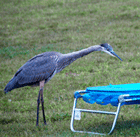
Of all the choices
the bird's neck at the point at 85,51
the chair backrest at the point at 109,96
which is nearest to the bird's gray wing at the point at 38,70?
the bird's neck at the point at 85,51

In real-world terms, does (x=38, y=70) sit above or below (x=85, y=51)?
below

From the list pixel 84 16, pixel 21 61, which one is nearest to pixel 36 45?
pixel 21 61

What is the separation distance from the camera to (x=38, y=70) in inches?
211

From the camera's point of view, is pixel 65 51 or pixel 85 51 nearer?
pixel 85 51

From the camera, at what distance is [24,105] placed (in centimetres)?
637

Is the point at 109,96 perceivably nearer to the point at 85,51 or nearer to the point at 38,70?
the point at 85,51

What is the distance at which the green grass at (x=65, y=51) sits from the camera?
5188 mm

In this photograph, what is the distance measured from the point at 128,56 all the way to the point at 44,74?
491cm

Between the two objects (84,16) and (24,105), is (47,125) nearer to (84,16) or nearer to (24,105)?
(24,105)

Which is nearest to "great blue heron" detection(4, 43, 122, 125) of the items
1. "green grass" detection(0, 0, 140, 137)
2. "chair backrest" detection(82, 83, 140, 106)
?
"green grass" detection(0, 0, 140, 137)

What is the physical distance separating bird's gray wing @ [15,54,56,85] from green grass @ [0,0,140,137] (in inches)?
36.1

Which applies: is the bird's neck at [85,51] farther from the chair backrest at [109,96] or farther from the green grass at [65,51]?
A: the green grass at [65,51]

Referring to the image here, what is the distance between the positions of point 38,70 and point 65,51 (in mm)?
5058

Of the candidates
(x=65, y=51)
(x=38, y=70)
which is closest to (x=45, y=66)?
(x=38, y=70)
